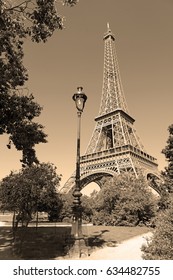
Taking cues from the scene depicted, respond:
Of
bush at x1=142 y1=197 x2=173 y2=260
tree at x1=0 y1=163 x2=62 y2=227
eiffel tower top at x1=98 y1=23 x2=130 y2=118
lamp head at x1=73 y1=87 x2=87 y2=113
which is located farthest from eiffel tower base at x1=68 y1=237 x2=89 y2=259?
eiffel tower top at x1=98 y1=23 x2=130 y2=118

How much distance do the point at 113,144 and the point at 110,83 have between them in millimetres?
18660

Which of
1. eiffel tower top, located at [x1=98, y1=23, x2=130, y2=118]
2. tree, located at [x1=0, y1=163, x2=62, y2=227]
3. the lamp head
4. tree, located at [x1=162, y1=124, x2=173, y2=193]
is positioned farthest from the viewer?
eiffel tower top, located at [x1=98, y1=23, x2=130, y2=118]

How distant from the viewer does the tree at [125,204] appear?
29672 millimetres

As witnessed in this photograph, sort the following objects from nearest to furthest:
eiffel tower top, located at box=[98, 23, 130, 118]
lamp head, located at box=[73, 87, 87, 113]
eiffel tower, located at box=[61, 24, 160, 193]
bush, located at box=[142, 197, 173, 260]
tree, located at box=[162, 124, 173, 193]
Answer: bush, located at box=[142, 197, 173, 260], lamp head, located at box=[73, 87, 87, 113], tree, located at box=[162, 124, 173, 193], eiffel tower, located at box=[61, 24, 160, 193], eiffel tower top, located at box=[98, 23, 130, 118]

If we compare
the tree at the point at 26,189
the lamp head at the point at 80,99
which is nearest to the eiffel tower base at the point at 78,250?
the lamp head at the point at 80,99

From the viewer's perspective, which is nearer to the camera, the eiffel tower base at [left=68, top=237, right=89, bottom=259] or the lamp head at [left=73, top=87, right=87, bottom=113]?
the eiffel tower base at [left=68, top=237, right=89, bottom=259]

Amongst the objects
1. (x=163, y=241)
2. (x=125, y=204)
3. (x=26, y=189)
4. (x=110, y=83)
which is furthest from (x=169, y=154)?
(x=110, y=83)

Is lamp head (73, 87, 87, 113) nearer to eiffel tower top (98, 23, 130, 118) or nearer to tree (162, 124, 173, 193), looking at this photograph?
tree (162, 124, 173, 193)

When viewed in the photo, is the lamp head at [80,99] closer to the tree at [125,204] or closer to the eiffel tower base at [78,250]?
the eiffel tower base at [78,250]

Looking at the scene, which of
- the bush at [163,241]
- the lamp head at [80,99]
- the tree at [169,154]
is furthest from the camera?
the tree at [169,154]

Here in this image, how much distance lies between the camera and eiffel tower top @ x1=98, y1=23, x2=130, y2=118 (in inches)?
2437

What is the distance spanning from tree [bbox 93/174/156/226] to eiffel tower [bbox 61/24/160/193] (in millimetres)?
10593

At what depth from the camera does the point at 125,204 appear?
29.9m
